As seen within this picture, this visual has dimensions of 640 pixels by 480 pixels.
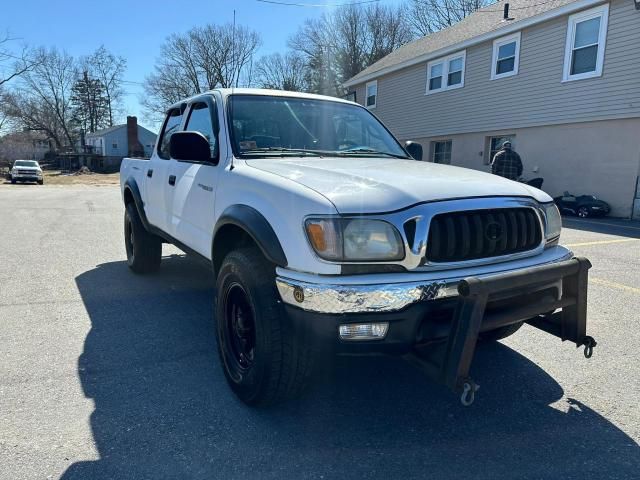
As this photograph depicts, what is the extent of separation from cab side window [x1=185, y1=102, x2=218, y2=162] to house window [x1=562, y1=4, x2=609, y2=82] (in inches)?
479

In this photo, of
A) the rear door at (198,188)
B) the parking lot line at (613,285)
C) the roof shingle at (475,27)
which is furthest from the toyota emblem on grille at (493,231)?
the roof shingle at (475,27)

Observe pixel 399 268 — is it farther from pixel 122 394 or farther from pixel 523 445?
pixel 122 394

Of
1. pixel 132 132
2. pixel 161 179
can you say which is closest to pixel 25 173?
pixel 132 132

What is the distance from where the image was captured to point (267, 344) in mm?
2449

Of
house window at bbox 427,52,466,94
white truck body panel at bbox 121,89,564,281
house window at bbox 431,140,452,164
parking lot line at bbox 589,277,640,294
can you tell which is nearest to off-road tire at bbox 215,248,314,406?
white truck body panel at bbox 121,89,564,281

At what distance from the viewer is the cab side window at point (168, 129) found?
4738mm

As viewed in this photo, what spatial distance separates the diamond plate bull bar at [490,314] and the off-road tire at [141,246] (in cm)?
412

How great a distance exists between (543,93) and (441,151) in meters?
5.31

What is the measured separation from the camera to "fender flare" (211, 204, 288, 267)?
2422 millimetres

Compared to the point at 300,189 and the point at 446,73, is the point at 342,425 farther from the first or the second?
the point at 446,73

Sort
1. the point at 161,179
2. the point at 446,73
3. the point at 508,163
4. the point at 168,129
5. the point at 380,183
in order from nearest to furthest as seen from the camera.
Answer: the point at 380,183
the point at 161,179
the point at 168,129
the point at 508,163
the point at 446,73

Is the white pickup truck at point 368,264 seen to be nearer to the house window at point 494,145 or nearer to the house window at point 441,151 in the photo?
the house window at point 494,145

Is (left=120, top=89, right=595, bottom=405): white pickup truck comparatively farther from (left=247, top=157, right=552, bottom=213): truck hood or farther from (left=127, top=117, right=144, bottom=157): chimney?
(left=127, top=117, right=144, bottom=157): chimney

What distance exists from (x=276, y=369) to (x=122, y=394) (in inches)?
44.4
